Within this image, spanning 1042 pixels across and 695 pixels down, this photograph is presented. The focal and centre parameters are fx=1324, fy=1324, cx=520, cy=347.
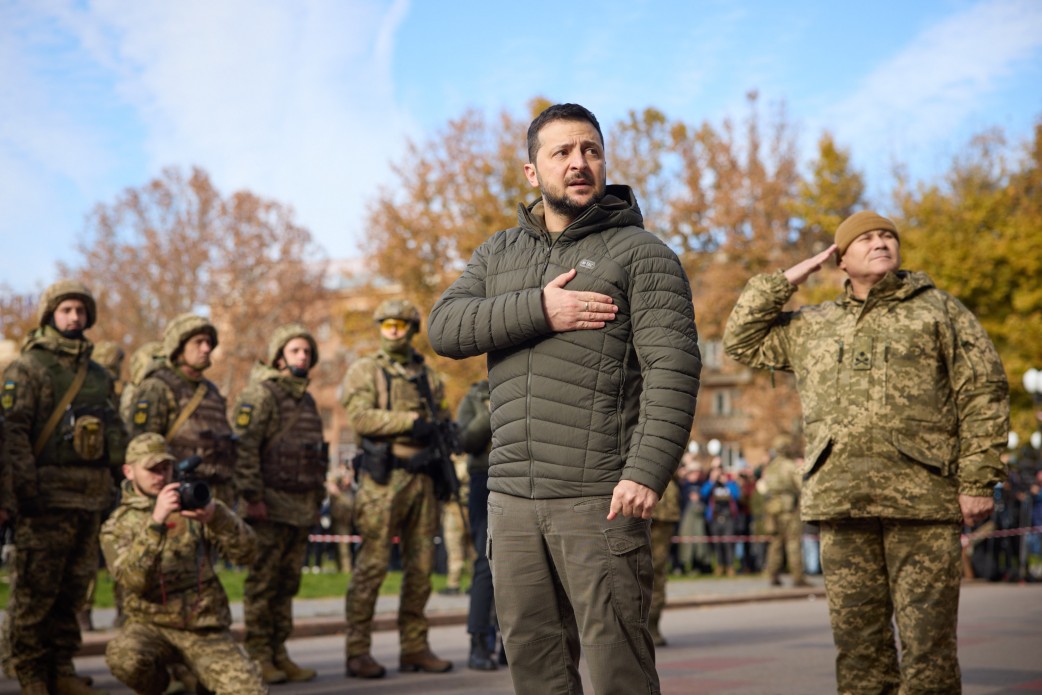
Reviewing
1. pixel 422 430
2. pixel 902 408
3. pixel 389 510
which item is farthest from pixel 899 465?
pixel 389 510

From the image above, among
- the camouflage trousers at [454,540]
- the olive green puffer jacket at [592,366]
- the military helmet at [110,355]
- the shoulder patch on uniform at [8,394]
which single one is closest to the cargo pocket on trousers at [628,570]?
the olive green puffer jacket at [592,366]

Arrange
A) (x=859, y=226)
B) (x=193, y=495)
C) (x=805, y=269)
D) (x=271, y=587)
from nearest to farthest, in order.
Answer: (x=859, y=226)
(x=805, y=269)
(x=193, y=495)
(x=271, y=587)

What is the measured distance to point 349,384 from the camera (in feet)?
30.8

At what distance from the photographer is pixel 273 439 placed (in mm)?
9328

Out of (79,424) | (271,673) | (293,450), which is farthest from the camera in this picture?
(293,450)

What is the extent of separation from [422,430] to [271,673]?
1.89 m

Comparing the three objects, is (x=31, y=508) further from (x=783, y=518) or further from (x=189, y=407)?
(x=783, y=518)

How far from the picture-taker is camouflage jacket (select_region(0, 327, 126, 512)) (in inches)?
301

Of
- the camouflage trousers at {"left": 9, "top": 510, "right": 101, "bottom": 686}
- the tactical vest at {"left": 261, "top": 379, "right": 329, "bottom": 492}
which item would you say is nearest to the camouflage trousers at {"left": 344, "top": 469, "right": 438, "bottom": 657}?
the tactical vest at {"left": 261, "top": 379, "right": 329, "bottom": 492}

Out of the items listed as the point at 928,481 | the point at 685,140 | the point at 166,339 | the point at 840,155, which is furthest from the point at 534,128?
the point at 840,155

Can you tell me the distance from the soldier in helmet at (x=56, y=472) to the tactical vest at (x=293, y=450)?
1.30m

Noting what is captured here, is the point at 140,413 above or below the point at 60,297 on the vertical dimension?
below

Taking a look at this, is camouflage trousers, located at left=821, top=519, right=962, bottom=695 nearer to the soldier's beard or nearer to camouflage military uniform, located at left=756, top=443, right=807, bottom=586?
the soldier's beard

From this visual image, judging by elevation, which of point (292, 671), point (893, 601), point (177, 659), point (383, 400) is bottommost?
point (292, 671)
